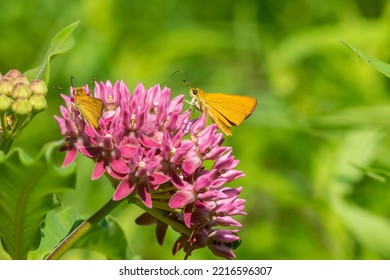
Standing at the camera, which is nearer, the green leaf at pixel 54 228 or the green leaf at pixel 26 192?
the green leaf at pixel 26 192

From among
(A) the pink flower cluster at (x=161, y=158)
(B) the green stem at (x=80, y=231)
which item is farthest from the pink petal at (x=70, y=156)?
(B) the green stem at (x=80, y=231)

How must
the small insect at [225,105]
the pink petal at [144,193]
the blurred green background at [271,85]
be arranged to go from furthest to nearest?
the blurred green background at [271,85]
the small insect at [225,105]
the pink petal at [144,193]

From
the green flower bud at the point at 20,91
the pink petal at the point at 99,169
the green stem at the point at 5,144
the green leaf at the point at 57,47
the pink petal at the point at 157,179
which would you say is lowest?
the green stem at the point at 5,144

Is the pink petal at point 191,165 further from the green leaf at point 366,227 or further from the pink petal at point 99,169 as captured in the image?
the green leaf at point 366,227

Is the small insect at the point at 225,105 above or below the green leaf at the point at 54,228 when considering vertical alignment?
above

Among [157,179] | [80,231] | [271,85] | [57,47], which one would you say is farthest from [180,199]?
[271,85]

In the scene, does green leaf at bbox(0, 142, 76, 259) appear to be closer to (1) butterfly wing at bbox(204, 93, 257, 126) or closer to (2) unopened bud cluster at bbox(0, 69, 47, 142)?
(2) unopened bud cluster at bbox(0, 69, 47, 142)

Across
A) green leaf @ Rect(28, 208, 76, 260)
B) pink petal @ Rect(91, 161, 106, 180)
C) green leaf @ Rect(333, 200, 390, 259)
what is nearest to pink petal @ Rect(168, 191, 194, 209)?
pink petal @ Rect(91, 161, 106, 180)
